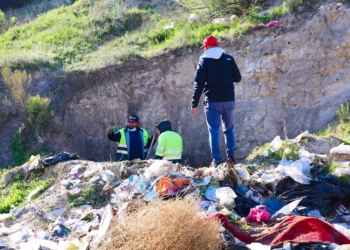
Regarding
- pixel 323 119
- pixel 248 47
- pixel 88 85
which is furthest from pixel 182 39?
pixel 323 119

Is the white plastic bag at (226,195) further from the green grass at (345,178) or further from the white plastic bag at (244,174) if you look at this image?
the green grass at (345,178)

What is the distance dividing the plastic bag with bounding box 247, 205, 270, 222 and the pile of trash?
0.01 m

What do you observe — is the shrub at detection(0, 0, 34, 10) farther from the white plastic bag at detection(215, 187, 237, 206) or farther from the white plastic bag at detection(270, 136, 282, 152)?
the white plastic bag at detection(215, 187, 237, 206)

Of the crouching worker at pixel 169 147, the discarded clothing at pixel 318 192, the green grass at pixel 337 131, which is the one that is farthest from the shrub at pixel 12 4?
the discarded clothing at pixel 318 192

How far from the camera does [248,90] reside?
36.2ft

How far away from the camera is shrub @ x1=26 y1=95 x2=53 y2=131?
10.7 metres

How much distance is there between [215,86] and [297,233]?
3.04 meters

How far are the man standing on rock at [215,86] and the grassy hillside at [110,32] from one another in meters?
3.74

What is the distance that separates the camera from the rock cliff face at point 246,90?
35.1ft

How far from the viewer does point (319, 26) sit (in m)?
11.1

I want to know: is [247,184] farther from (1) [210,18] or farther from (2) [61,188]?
(1) [210,18]

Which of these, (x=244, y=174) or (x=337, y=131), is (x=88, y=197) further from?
(x=337, y=131)

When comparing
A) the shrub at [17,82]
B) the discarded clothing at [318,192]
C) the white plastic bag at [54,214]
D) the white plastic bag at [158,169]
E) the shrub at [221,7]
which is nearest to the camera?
the discarded clothing at [318,192]

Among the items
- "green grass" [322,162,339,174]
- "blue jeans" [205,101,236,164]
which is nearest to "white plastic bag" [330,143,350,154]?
"green grass" [322,162,339,174]
